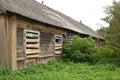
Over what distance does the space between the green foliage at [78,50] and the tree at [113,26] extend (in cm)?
171

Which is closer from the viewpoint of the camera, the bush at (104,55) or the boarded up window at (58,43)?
the boarded up window at (58,43)

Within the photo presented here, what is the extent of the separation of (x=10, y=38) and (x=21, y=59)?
5.08 ft

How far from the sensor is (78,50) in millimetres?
19234

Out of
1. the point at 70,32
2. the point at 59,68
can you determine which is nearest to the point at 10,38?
the point at 59,68

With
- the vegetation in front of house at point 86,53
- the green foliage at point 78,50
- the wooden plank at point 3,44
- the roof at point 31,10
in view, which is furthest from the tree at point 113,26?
the wooden plank at point 3,44

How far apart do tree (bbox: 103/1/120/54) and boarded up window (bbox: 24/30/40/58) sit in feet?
18.2

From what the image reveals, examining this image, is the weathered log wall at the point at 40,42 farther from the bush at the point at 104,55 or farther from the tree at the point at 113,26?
the tree at the point at 113,26

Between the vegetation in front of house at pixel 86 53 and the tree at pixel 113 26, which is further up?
the tree at pixel 113 26

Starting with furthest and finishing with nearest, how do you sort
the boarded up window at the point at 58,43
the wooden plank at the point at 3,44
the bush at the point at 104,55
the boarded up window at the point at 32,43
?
the bush at the point at 104,55 → the boarded up window at the point at 58,43 → the boarded up window at the point at 32,43 → the wooden plank at the point at 3,44

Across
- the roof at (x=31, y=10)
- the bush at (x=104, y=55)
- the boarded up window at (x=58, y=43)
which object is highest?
the roof at (x=31, y=10)

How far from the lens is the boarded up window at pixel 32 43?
45.8 ft

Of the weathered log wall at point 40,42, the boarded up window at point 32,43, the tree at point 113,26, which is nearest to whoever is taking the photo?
the weathered log wall at point 40,42

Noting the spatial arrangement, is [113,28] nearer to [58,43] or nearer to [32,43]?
[58,43]

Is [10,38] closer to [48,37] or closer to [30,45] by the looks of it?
[30,45]
